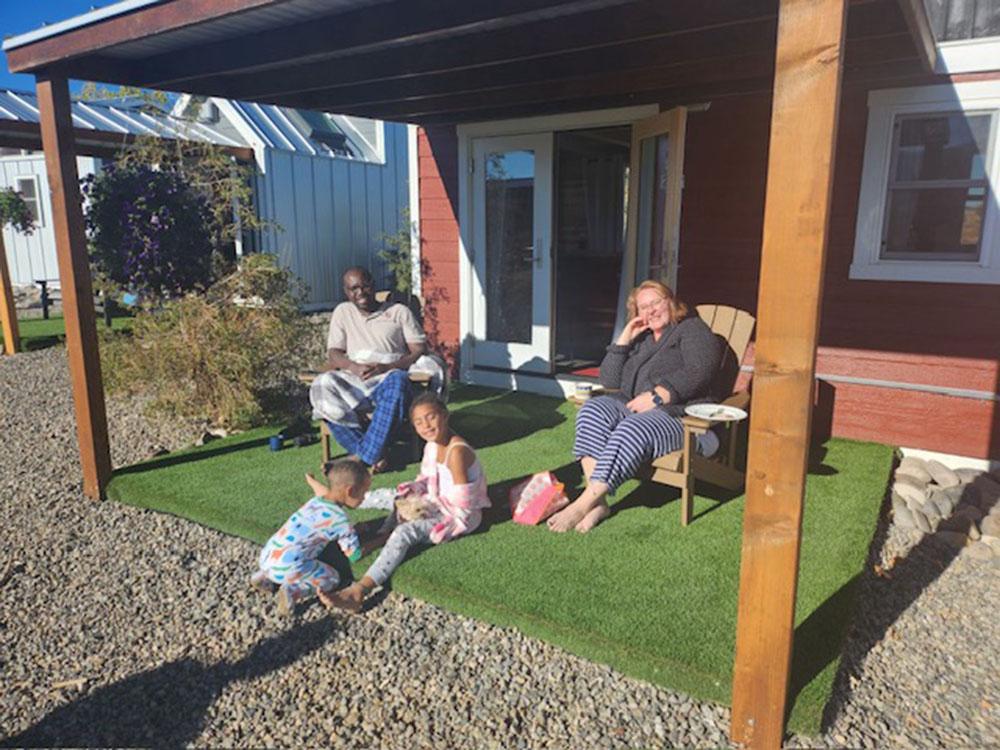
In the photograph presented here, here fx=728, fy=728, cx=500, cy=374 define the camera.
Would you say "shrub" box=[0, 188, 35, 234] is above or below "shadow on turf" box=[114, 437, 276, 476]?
above

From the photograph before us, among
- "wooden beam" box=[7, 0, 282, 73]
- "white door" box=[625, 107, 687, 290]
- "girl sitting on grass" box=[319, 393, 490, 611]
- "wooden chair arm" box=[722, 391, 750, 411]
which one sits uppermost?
"wooden beam" box=[7, 0, 282, 73]

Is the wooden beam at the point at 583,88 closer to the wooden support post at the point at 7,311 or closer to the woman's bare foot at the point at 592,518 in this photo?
the woman's bare foot at the point at 592,518

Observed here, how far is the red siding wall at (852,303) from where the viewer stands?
411 cm

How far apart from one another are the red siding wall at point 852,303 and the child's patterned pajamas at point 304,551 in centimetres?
311

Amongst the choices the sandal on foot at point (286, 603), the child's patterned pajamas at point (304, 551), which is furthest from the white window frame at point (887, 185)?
the sandal on foot at point (286, 603)

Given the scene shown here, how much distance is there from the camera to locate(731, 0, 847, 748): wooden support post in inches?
68.6

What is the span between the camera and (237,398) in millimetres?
5047

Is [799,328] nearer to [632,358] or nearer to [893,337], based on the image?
[632,358]

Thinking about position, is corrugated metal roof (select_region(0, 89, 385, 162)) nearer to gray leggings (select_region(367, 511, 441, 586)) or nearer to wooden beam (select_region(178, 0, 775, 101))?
wooden beam (select_region(178, 0, 775, 101))

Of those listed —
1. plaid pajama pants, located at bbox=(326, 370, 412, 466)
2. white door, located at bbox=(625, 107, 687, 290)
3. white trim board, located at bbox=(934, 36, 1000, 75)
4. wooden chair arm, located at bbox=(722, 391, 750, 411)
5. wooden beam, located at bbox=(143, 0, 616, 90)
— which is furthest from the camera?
white door, located at bbox=(625, 107, 687, 290)

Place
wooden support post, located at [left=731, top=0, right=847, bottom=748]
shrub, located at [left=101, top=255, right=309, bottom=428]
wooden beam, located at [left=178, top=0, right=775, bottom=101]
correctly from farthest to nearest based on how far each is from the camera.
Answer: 1. shrub, located at [left=101, top=255, right=309, bottom=428]
2. wooden beam, located at [left=178, top=0, right=775, bottom=101]
3. wooden support post, located at [left=731, top=0, right=847, bottom=748]

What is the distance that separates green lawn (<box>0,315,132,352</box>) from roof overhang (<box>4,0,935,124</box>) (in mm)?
4410

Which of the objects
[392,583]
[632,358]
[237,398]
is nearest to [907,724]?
[392,583]

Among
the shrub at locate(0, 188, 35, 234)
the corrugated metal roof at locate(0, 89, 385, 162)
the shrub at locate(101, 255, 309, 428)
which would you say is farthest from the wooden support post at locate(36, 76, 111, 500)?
the shrub at locate(0, 188, 35, 234)
